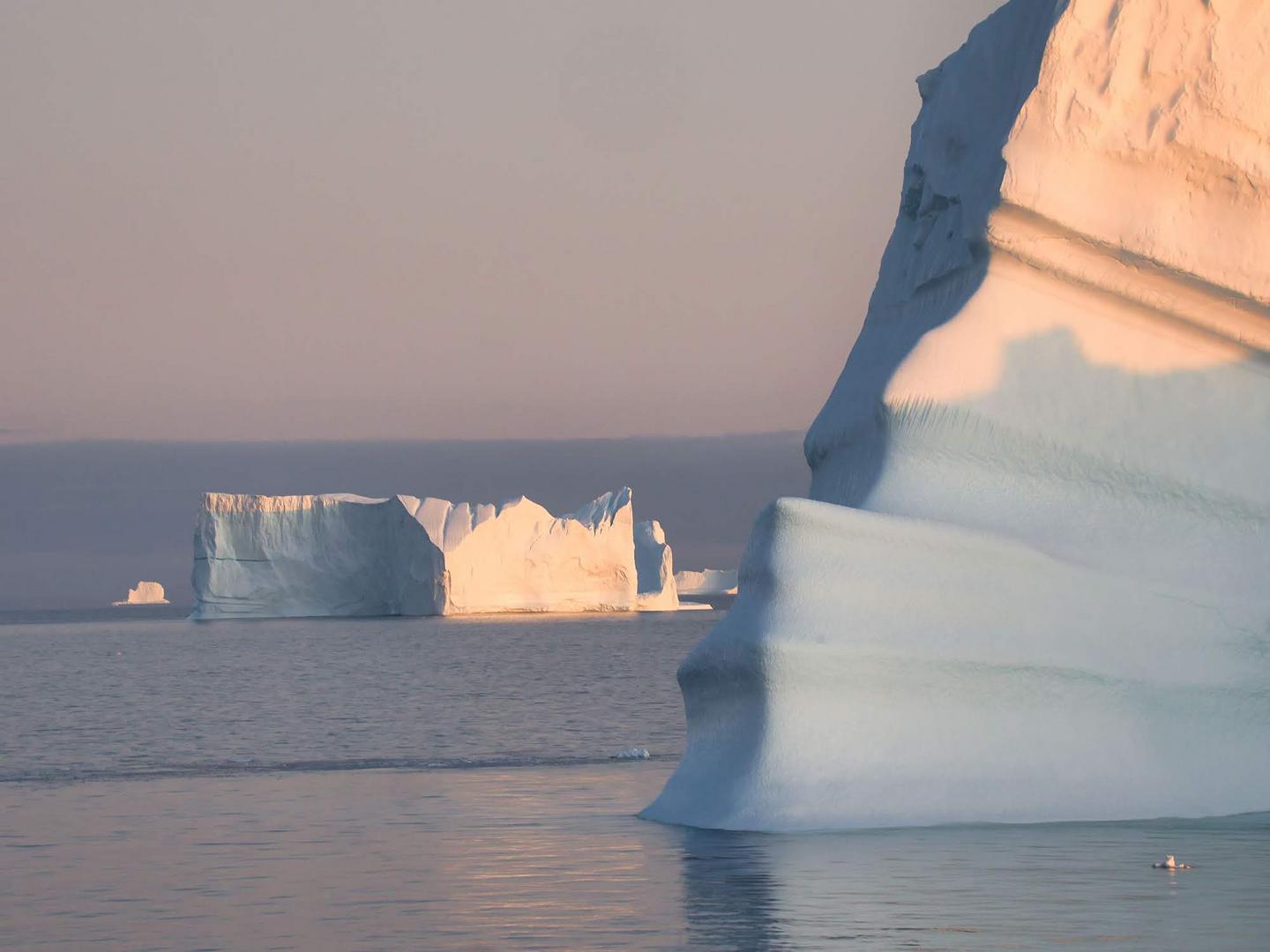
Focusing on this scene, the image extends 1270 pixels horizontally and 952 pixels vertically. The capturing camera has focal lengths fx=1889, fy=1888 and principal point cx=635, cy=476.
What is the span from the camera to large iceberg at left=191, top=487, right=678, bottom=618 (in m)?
60.8

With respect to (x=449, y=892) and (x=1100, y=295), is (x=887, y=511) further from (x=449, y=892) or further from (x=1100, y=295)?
(x=449, y=892)

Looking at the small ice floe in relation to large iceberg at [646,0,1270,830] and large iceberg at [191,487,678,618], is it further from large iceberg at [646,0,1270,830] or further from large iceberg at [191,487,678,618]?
large iceberg at [191,487,678,618]

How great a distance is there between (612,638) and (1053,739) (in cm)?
5015

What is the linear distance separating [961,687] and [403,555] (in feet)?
173

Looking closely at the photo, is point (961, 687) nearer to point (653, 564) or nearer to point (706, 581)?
point (653, 564)

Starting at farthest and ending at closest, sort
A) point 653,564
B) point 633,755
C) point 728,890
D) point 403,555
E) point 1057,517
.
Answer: point 653,564, point 403,555, point 633,755, point 1057,517, point 728,890

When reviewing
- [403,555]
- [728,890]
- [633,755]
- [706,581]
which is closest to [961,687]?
[728,890]

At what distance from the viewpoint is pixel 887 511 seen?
11133 mm

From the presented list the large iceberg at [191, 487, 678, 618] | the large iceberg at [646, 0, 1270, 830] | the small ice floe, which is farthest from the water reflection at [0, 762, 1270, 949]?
the large iceberg at [191, 487, 678, 618]

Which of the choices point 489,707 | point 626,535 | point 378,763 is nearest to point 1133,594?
point 378,763

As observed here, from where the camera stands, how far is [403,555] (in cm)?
6259

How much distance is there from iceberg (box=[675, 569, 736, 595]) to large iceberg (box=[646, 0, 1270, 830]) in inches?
3736

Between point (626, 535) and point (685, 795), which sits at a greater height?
point (626, 535)

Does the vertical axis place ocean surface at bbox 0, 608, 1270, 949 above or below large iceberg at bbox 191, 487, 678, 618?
below
